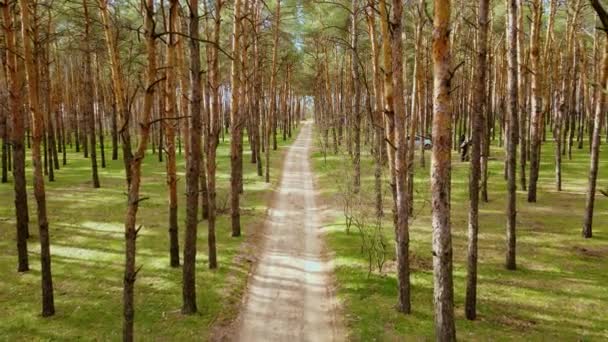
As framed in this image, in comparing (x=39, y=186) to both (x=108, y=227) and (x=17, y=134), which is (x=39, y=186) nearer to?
(x=17, y=134)

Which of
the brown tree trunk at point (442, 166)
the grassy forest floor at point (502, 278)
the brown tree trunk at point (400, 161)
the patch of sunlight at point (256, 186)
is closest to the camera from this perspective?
the brown tree trunk at point (442, 166)

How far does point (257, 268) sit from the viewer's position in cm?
1338

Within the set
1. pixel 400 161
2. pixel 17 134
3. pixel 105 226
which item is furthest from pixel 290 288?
pixel 105 226

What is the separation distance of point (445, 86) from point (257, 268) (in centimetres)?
863

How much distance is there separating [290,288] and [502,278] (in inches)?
215

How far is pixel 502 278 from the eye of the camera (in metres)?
12.1

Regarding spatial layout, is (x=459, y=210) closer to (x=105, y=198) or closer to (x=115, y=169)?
(x=105, y=198)

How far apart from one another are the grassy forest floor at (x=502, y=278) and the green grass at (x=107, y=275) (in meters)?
3.05

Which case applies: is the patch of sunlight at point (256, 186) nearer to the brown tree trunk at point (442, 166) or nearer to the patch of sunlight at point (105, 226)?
the patch of sunlight at point (105, 226)

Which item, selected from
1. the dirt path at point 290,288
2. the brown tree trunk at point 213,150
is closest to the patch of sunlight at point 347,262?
the dirt path at point 290,288

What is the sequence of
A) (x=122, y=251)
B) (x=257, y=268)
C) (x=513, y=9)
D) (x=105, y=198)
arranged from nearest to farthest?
(x=513, y=9) < (x=257, y=268) < (x=122, y=251) < (x=105, y=198)

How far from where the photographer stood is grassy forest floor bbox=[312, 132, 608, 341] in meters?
9.45

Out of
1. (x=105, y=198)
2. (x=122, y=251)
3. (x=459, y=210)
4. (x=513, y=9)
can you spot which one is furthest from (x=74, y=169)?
(x=513, y=9)

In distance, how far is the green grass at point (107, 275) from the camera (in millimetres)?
9523
